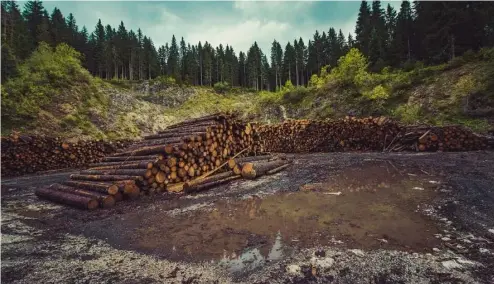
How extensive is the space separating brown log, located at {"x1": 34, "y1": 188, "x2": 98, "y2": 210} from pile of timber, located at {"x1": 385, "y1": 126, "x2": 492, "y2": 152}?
1353 cm

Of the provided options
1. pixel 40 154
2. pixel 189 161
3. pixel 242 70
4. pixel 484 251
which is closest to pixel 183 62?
pixel 242 70

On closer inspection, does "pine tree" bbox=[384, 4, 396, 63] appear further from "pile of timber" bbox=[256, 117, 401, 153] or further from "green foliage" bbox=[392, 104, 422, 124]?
"pile of timber" bbox=[256, 117, 401, 153]

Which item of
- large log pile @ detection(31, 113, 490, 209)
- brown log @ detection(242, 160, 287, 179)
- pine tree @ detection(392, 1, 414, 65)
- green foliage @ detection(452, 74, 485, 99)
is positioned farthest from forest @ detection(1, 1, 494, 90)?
brown log @ detection(242, 160, 287, 179)

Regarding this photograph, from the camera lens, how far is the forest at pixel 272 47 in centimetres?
2827

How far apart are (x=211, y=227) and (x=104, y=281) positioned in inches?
66.2

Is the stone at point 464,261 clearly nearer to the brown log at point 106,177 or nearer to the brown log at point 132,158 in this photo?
the brown log at point 106,177

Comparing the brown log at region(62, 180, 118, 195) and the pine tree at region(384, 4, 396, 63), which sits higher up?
the pine tree at region(384, 4, 396, 63)

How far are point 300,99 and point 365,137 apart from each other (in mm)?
15898

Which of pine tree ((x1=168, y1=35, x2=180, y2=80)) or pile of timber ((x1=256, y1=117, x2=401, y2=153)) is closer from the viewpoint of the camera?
pile of timber ((x1=256, y1=117, x2=401, y2=153))

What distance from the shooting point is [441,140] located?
1227cm

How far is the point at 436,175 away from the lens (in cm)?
683

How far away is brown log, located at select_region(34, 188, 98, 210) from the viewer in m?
5.32

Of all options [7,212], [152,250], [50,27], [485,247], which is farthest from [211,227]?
[50,27]

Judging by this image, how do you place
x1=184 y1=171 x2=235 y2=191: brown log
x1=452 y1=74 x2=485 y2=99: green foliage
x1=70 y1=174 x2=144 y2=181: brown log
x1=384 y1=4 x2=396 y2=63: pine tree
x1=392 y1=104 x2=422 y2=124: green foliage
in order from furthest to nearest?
x1=384 y1=4 x2=396 y2=63: pine tree → x1=392 y1=104 x2=422 y2=124: green foliage → x1=452 y1=74 x2=485 y2=99: green foliage → x1=184 y1=171 x2=235 y2=191: brown log → x1=70 y1=174 x2=144 y2=181: brown log
